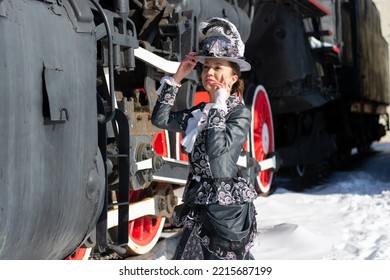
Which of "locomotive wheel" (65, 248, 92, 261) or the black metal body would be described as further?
"locomotive wheel" (65, 248, 92, 261)

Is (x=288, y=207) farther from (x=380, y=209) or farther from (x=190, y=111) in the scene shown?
(x=190, y=111)

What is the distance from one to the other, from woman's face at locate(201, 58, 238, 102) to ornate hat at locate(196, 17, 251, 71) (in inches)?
1.2

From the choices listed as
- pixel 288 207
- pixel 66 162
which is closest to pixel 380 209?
pixel 288 207

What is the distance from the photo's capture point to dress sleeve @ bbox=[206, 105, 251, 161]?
2.45 m

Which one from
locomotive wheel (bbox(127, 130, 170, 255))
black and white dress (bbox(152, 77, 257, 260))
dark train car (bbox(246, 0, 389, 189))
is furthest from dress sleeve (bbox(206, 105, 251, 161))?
dark train car (bbox(246, 0, 389, 189))

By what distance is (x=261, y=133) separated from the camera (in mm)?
7027

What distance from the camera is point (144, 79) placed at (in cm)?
398

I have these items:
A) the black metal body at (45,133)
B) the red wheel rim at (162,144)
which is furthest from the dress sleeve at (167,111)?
the red wheel rim at (162,144)

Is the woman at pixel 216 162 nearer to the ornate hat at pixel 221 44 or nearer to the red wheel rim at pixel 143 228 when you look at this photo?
the ornate hat at pixel 221 44

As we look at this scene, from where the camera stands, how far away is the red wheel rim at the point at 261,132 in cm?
687

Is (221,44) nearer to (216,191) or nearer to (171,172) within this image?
(216,191)

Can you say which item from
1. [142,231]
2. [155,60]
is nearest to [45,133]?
[155,60]

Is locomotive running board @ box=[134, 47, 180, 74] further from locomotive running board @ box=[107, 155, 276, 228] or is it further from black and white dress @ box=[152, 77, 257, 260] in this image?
black and white dress @ box=[152, 77, 257, 260]

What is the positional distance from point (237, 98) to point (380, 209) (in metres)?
4.29
